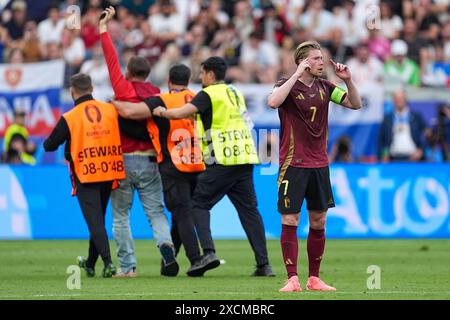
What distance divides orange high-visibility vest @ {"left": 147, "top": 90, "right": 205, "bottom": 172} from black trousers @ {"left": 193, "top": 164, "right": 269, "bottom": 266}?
0.19m

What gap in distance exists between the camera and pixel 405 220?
20.1m

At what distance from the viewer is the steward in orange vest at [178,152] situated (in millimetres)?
13508

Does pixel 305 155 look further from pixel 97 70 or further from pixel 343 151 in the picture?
pixel 97 70

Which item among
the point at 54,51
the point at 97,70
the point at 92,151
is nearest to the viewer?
the point at 92,151

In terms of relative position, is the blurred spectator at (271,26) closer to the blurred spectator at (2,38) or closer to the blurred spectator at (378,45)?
the blurred spectator at (378,45)

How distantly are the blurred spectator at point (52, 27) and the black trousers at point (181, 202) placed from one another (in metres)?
12.4

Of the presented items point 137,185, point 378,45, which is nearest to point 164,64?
point 378,45

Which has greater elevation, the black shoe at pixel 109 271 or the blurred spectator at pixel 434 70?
the blurred spectator at pixel 434 70

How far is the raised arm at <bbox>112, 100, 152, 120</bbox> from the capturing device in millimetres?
13281

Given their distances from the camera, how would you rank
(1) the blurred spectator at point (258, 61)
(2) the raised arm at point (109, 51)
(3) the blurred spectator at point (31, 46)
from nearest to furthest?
(2) the raised arm at point (109, 51), (1) the blurred spectator at point (258, 61), (3) the blurred spectator at point (31, 46)

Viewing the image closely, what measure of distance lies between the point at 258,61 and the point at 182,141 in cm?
1156

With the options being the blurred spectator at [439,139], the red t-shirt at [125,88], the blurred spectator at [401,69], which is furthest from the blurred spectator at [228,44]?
the red t-shirt at [125,88]

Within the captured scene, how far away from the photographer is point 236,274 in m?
13.9

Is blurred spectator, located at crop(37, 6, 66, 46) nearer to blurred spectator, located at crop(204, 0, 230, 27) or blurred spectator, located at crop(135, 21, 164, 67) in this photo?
blurred spectator, located at crop(135, 21, 164, 67)
